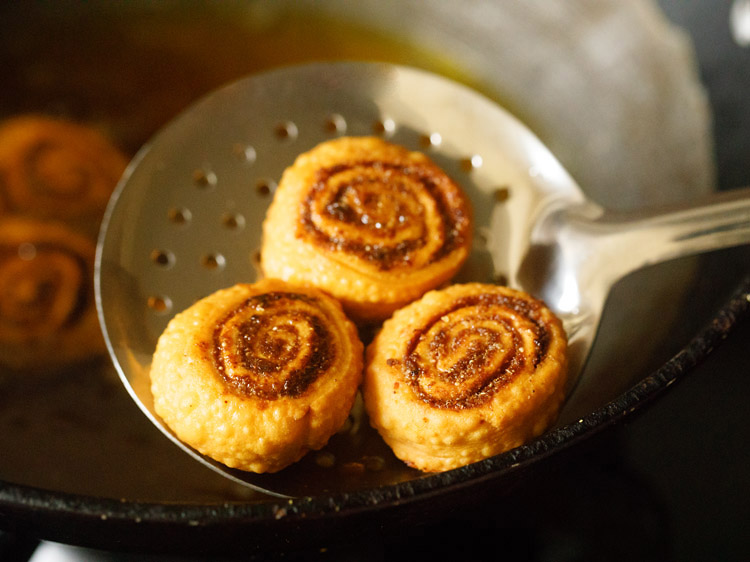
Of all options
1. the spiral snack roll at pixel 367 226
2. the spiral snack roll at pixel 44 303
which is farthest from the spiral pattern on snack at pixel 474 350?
the spiral snack roll at pixel 44 303

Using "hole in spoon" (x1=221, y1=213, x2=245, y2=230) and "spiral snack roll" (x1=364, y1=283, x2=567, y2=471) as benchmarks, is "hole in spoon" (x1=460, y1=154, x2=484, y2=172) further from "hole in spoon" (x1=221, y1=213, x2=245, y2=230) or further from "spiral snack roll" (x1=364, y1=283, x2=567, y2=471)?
"hole in spoon" (x1=221, y1=213, x2=245, y2=230)

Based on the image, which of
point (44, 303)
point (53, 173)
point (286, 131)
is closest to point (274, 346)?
point (286, 131)

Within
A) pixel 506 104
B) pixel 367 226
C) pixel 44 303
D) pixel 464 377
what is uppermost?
pixel 506 104

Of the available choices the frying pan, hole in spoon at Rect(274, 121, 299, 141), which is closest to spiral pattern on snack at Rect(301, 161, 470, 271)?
hole in spoon at Rect(274, 121, 299, 141)

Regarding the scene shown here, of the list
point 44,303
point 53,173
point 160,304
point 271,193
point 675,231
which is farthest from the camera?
point 53,173

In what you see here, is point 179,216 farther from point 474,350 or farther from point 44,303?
point 474,350

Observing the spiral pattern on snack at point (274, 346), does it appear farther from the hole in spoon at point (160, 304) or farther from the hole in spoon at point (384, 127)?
the hole in spoon at point (384, 127)
